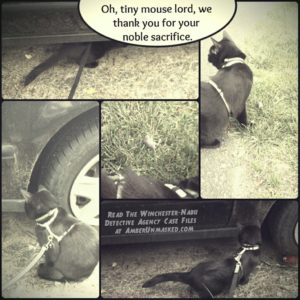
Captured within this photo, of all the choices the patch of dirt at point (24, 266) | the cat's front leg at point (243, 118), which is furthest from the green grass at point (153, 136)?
the patch of dirt at point (24, 266)

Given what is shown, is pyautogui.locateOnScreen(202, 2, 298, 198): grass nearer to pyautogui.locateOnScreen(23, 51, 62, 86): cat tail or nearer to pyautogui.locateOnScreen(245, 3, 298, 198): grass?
pyautogui.locateOnScreen(245, 3, 298, 198): grass

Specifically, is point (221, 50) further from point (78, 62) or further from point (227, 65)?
point (78, 62)

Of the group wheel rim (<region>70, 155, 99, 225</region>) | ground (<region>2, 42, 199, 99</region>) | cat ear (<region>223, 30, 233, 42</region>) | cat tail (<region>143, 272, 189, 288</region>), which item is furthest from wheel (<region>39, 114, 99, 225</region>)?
cat ear (<region>223, 30, 233, 42</region>)

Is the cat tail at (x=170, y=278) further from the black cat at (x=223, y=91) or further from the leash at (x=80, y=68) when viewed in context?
the leash at (x=80, y=68)

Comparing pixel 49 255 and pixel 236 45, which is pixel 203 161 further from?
pixel 49 255

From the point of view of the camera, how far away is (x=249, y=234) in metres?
3.97

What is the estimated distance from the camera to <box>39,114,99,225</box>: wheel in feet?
12.9

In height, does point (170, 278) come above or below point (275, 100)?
below

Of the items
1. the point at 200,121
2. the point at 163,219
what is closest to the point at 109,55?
the point at 200,121

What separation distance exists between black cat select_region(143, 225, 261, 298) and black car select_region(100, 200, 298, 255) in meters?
0.09

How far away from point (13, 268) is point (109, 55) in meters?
1.40

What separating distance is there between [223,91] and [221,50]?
0.81 ft

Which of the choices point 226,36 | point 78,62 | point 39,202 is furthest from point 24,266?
point 226,36

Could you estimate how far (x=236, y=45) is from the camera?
3967 mm
